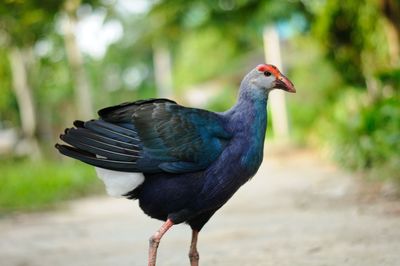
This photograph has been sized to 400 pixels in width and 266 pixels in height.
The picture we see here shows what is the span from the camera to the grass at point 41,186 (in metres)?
11.3

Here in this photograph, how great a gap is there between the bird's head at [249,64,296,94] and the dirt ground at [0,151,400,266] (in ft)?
5.57

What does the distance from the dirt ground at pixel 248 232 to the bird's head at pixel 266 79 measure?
1.70 meters

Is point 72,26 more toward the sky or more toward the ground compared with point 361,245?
more toward the sky

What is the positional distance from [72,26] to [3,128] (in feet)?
92.2

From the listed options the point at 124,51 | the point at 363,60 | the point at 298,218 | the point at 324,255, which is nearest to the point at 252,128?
the point at 324,255

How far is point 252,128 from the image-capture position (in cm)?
398

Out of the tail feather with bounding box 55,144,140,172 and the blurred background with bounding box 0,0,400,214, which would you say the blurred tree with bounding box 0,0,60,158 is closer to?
the blurred background with bounding box 0,0,400,214

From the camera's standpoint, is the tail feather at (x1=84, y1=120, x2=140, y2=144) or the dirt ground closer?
the tail feather at (x1=84, y1=120, x2=140, y2=144)

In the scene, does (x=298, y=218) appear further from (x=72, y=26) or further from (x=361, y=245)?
(x=72, y=26)

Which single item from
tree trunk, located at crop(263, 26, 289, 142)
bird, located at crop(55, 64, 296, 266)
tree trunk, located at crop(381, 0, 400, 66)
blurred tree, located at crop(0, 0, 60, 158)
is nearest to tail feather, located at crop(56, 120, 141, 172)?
bird, located at crop(55, 64, 296, 266)

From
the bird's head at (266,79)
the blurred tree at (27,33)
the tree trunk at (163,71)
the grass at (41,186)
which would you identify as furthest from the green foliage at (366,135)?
the tree trunk at (163,71)

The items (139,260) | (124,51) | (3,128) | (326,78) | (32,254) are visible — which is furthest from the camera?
(124,51)

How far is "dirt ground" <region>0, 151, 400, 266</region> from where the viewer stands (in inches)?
220

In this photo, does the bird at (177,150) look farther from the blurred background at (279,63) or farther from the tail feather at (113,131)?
the blurred background at (279,63)
